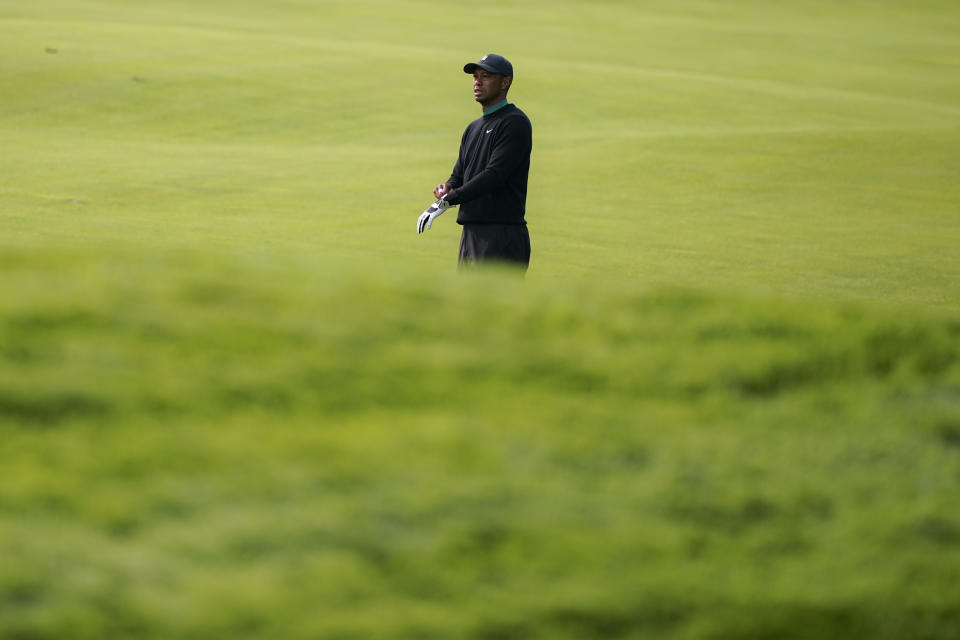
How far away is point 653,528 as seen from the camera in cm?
328

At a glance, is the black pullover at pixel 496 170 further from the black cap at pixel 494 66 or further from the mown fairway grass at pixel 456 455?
the mown fairway grass at pixel 456 455

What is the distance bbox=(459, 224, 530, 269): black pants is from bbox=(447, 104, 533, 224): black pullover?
44 mm

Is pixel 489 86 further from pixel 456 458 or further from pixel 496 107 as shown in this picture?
pixel 456 458

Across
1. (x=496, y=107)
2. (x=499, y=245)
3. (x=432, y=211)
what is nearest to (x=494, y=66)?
(x=496, y=107)

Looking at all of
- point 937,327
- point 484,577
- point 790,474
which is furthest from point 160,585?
point 937,327

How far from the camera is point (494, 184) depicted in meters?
7.26

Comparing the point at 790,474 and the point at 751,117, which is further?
the point at 751,117

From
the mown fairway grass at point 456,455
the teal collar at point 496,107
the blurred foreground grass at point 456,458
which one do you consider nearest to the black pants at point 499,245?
the teal collar at point 496,107

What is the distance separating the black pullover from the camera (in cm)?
726

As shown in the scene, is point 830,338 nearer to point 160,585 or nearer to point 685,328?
point 685,328

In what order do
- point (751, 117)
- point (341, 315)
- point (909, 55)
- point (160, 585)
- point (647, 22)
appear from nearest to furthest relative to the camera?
1. point (160, 585)
2. point (341, 315)
3. point (751, 117)
4. point (909, 55)
5. point (647, 22)

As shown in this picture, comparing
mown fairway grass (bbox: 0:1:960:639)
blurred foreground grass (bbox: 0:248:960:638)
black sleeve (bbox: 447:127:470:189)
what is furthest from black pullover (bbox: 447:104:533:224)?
blurred foreground grass (bbox: 0:248:960:638)

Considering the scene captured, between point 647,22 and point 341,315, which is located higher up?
point 647,22

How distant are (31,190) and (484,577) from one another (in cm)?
1460
